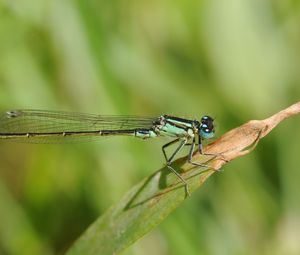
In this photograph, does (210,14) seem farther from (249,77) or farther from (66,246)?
(66,246)

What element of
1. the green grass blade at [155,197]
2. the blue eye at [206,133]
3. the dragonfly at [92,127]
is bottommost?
the green grass blade at [155,197]

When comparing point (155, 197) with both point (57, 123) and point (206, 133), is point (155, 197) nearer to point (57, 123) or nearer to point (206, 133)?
point (206, 133)

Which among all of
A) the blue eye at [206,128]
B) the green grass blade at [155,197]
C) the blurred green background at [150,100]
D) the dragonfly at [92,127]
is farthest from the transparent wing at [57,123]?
the green grass blade at [155,197]

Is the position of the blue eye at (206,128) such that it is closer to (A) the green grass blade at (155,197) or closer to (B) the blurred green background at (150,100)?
(B) the blurred green background at (150,100)

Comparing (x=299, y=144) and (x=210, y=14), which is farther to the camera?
(x=210, y=14)

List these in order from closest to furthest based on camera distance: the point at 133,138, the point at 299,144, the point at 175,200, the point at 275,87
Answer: the point at 175,200 < the point at 133,138 < the point at 299,144 < the point at 275,87

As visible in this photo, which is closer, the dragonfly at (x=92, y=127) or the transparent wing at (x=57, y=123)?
the dragonfly at (x=92, y=127)

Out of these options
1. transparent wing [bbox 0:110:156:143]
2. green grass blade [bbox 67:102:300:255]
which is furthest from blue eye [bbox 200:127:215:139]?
green grass blade [bbox 67:102:300:255]

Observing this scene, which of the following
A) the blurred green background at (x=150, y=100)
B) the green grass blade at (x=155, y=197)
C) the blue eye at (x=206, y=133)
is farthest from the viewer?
the blurred green background at (x=150, y=100)

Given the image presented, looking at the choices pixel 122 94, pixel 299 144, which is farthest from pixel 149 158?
pixel 299 144
